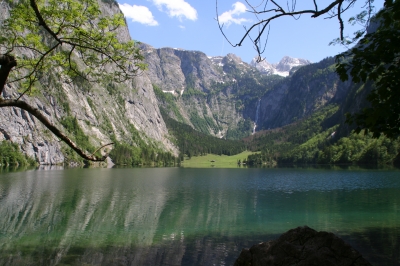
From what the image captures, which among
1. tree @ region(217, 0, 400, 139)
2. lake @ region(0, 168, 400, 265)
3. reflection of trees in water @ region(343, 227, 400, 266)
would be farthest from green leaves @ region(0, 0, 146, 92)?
reflection of trees in water @ region(343, 227, 400, 266)

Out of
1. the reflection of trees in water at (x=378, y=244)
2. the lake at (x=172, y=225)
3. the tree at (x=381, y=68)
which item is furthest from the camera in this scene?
the lake at (x=172, y=225)

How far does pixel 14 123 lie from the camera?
17375cm

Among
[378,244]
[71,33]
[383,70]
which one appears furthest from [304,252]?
[378,244]

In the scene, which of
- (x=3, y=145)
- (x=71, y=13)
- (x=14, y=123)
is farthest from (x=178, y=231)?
(x=14, y=123)

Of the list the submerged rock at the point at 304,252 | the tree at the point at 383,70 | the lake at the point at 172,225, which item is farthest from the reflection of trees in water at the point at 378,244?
the tree at the point at 383,70

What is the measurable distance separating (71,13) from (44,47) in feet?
8.77

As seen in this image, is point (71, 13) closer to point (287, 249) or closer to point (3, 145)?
point (287, 249)

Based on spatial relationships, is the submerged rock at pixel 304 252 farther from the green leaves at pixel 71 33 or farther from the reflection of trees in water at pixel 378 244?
the reflection of trees in water at pixel 378 244

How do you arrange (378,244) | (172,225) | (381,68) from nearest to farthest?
(381,68) → (378,244) → (172,225)

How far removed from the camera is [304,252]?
33.2ft

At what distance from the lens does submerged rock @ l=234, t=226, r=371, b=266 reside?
381 inches

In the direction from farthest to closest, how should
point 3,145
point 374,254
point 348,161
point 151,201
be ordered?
point 348,161
point 3,145
point 151,201
point 374,254

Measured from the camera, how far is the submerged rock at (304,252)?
9.68 metres

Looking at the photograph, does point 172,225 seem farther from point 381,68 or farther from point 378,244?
point 381,68
